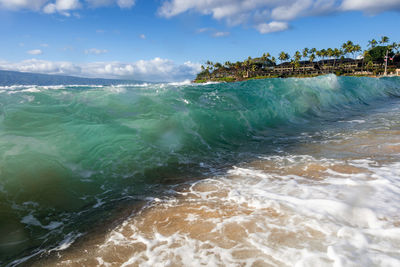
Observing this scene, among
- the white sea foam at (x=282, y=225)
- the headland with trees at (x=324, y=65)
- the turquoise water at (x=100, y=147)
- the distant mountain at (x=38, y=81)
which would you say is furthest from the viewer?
the headland with trees at (x=324, y=65)

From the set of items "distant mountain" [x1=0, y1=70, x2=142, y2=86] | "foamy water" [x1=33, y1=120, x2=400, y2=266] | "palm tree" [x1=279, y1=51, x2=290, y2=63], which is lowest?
"foamy water" [x1=33, y1=120, x2=400, y2=266]

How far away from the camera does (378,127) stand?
8797mm

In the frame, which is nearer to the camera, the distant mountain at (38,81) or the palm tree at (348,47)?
the distant mountain at (38,81)

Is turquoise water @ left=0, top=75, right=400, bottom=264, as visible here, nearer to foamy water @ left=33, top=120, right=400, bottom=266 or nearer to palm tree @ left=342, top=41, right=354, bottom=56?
foamy water @ left=33, top=120, right=400, bottom=266

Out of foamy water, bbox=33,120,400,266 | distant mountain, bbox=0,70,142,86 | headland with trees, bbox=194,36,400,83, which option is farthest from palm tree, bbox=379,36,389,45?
foamy water, bbox=33,120,400,266

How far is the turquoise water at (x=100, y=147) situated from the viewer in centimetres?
386

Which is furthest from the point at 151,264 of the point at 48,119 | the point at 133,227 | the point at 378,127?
the point at 378,127

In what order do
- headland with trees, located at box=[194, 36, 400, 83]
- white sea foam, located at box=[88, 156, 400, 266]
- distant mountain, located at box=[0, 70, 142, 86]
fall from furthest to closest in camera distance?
1. headland with trees, located at box=[194, 36, 400, 83]
2. distant mountain, located at box=[0, 70, 142, 86]
3. white sea foam, located at box=[88, 156, 400, 266]

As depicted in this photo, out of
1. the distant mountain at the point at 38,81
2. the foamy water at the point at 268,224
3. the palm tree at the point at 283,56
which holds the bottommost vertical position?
the foamy water at the point at 268,224

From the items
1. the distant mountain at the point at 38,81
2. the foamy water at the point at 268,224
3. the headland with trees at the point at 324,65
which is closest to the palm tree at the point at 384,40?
the headland with trees at the point at 324,65

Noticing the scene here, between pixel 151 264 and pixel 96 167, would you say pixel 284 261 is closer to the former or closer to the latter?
pixel 151 264

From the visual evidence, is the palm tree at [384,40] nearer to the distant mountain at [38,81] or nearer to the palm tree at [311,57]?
the palm tree at [311,57]

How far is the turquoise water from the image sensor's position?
3863mm

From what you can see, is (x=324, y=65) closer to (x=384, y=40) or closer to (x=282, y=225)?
(x=384, y=40)
